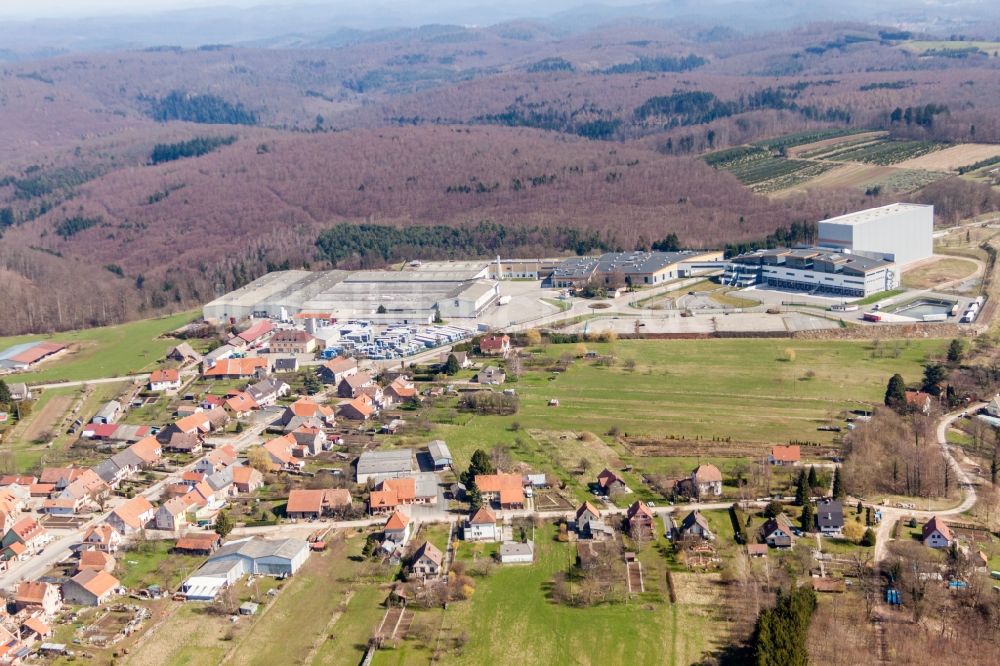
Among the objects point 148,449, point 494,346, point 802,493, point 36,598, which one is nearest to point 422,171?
point 494,346

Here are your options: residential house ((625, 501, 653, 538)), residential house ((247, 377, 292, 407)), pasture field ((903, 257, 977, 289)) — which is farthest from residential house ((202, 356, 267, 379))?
pasture field ((903, 257, 977, 289))

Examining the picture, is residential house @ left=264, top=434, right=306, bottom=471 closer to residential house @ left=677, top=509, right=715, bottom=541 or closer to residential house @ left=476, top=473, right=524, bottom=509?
residential house @ left=476, top=473, right=524, bottom=509

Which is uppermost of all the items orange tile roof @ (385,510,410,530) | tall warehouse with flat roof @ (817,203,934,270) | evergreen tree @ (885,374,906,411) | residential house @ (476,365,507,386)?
tall warehouse with flat roof @ (817,203,934,270)

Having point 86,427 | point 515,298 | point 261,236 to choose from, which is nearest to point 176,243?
point 261,236

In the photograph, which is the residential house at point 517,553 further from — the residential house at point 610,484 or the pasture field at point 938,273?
the pasture field at point 938,273

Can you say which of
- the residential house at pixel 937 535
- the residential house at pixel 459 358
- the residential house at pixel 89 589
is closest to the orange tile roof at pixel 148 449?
the residential house at pixel 89 589

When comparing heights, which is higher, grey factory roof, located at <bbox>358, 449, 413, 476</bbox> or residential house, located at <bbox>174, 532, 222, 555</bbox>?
grey factory roof, located at <bbox>358, 449, 413, 476</bbox>

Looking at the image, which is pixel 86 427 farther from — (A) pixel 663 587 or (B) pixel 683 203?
(B) pixel 683 203
